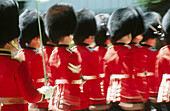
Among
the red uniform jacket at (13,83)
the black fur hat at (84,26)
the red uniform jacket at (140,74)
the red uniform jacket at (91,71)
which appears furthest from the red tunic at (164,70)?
the red uniform jacket at (13,83)

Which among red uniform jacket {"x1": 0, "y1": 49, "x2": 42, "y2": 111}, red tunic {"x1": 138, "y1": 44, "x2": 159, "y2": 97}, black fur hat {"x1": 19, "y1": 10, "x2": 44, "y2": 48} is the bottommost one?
red tunic {"x1": 138, "y1": 44, "x2": 159, "y2": 97}

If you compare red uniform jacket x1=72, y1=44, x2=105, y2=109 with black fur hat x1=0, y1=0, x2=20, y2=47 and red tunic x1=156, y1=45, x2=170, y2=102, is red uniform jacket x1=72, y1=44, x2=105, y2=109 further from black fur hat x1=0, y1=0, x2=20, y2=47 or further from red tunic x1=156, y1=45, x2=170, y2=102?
black fur hat x1=0, y1=0, x2=20, y2=47

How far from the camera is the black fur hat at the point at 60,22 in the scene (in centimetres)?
352

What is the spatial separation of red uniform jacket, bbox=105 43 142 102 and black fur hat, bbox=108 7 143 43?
0.41 m

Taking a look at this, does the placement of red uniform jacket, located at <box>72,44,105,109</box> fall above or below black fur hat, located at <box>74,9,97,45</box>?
below

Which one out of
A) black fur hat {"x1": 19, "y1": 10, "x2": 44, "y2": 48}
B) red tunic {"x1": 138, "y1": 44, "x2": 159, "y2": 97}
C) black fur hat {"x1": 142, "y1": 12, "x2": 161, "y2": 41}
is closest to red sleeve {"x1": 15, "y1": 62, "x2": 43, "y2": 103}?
black fur hat {"x1": 19, "y1": 10, "x2": 44, "y2": 48}

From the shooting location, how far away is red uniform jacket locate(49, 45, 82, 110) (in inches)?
125

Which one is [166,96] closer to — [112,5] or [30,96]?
[30,96]

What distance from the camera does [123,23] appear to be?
14.2ft

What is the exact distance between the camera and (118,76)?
12.7 ft

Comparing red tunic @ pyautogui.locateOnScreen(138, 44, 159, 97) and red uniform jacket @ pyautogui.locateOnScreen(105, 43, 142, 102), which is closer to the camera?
red uniform jacket @ pyautogui.locateOnScreen(105, 43, 142, 102)

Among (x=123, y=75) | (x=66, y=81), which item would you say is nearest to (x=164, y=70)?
(x=123, y=75)

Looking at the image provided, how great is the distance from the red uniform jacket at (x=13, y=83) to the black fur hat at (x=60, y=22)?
44.7 inches

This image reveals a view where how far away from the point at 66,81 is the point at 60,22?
77cm
